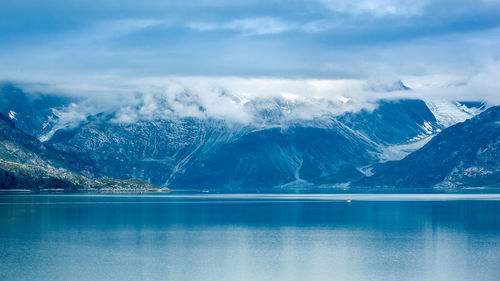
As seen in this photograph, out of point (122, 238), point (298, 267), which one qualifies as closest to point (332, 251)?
point (298, 267)

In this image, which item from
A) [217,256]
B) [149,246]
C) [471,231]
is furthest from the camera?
[471,231]

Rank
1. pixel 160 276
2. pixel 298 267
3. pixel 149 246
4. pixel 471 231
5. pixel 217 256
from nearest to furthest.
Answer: pixel 160 276 → pixel 298 267 → pixel 217 256 → pixel 149 246 → pixel 471 231

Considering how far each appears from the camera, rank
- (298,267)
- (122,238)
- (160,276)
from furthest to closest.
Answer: (122,238) < (298,267) < (160,276)

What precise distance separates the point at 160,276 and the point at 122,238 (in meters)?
52.4

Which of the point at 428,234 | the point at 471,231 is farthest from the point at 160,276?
the point at 471,231

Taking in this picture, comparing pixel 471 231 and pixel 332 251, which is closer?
pixel 332 251

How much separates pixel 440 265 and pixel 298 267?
22.9m

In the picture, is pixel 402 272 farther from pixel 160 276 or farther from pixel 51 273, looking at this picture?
pixel 51 273

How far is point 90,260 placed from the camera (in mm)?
119438

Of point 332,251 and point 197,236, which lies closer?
point 332,251

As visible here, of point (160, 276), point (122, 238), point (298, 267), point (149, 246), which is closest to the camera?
point (160, 276)

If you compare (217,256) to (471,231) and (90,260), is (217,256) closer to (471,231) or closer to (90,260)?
(90,260)

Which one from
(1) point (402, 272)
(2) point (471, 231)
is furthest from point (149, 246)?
(2) point (471, 231)

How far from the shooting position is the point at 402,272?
106875 mm
